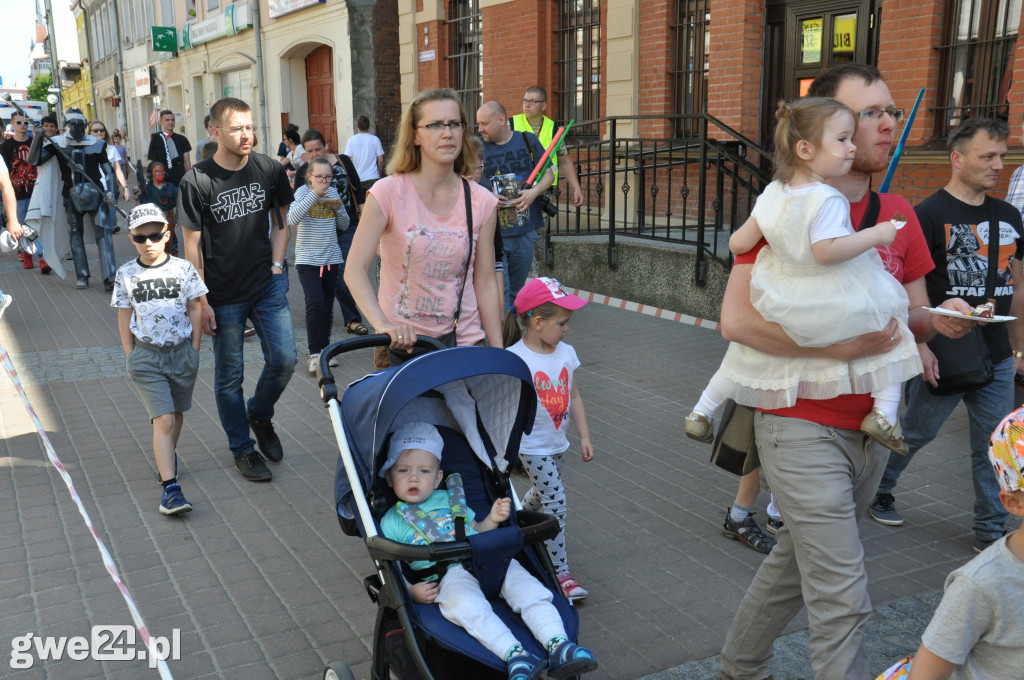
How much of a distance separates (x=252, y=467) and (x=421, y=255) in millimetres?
2293

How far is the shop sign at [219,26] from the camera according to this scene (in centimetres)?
2445

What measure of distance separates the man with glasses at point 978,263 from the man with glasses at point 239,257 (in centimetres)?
357

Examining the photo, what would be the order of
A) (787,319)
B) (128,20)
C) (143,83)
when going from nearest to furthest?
1. (787,319)
2. (143,83)
3. (128,20)

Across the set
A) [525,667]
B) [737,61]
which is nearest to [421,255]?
[525,667]

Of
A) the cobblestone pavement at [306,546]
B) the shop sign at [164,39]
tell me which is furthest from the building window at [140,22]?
→ the cobblestone pavement at [306,546]

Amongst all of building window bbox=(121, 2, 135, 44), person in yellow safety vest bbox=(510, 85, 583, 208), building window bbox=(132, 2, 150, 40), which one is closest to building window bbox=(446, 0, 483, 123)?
person in yellow safety vest bbox=(510, 85, 583, 208)

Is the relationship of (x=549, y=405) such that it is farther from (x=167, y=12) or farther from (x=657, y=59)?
(x=167, y=12)

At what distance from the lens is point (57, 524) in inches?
187

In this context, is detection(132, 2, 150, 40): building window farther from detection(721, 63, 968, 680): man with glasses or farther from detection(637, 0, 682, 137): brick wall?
detection(721, 63, 968, 680): man with glasses

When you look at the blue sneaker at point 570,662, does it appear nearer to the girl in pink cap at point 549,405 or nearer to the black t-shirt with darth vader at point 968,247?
the girl in pink cap at point 549,405

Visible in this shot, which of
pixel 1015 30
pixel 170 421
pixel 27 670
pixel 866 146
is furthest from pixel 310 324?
pixel 1015 30

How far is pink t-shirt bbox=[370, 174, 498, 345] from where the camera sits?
12.2 feet

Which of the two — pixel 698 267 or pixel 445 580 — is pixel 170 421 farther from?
pixel 698 267

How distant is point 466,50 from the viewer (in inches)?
642
